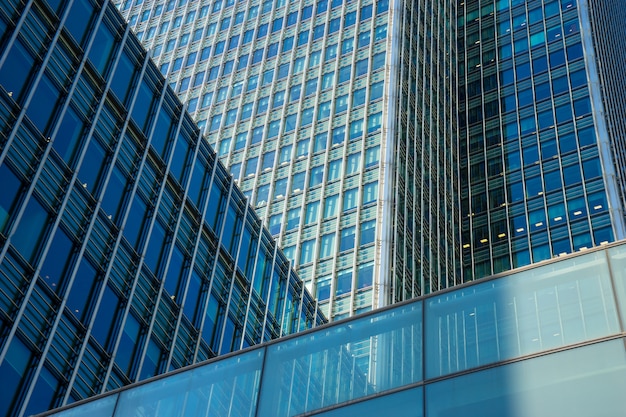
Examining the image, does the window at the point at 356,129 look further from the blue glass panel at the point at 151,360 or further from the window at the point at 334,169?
the blue glass panel at the point at 151,360

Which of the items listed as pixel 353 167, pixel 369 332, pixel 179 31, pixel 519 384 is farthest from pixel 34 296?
pixel 179 31

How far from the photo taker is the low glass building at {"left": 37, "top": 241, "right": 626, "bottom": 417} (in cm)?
1619

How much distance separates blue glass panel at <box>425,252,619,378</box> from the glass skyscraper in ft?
161

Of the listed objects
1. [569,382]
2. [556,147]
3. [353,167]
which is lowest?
[569,382]

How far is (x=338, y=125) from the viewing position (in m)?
81.9

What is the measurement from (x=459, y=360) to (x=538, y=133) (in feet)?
259

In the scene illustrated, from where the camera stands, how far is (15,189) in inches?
1264

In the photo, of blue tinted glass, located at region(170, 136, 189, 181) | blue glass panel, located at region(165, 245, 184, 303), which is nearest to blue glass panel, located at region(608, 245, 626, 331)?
blue glass panel, located at region(165, 245, 184, 303)

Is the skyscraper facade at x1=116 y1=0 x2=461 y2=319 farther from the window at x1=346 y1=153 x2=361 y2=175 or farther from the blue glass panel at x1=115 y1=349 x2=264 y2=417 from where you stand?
the blue glass panel at x1=115 y1=349 x2=264 y2=417

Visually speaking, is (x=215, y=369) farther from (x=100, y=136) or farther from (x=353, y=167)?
(x=353, y=167)

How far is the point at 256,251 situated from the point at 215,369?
2893 cm

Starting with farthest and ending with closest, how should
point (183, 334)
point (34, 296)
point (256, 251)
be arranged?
point (256, 251) < point (183, 334) < point (34, 296)

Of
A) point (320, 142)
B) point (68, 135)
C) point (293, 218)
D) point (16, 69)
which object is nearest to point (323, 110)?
point (320, 142)

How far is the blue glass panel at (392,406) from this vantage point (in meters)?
17.2
